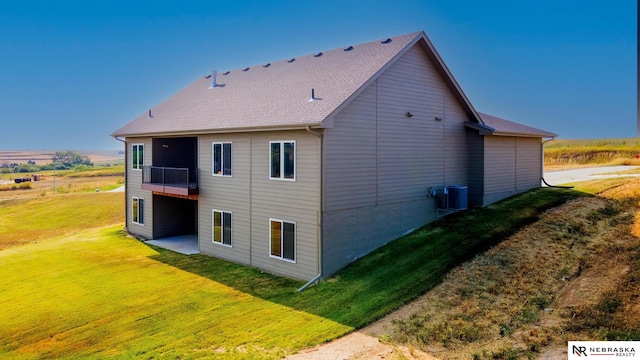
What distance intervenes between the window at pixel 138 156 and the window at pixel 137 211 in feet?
5.65

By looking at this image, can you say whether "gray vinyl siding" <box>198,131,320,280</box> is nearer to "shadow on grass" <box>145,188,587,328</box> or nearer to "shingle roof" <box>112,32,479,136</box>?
"shadow on grass" <box>145,188,587,328</box>

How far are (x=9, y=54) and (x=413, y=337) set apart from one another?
156972mm

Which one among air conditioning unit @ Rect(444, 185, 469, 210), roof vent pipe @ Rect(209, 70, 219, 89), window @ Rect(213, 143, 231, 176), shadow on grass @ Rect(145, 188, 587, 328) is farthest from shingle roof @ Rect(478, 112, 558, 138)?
roof vent pipe @ Rect(209, 70, 219, 89)

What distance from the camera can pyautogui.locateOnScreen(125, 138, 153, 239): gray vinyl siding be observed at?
21.1 metres

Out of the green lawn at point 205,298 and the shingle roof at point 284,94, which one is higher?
the shingle roof at point 284,94

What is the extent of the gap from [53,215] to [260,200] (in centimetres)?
2735

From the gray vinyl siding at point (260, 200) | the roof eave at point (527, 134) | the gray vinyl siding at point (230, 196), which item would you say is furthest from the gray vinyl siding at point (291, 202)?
the roof eave at point (527, 134)

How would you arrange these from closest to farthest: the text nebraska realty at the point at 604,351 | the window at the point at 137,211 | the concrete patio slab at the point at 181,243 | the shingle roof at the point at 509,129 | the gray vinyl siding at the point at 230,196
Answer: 1. the text nebraska realty at the point at 604,351
2. the gray vinyl siding at the point at 230,196
3. the shingle roof at the point at 509,129
4. the concrete patio slab at the point at 181,243
5. the window at the point at 137,211

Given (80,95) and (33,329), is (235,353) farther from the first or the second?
(80,95)

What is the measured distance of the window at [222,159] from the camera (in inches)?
637

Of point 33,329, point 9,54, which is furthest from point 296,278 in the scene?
point 9,54

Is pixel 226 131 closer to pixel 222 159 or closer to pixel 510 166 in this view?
pixel 222 159

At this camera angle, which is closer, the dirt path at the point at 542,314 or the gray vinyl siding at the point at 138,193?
the dirt path at the point at 542,314

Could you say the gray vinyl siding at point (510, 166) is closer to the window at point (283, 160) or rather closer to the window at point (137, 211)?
the window at point (283, 160)
